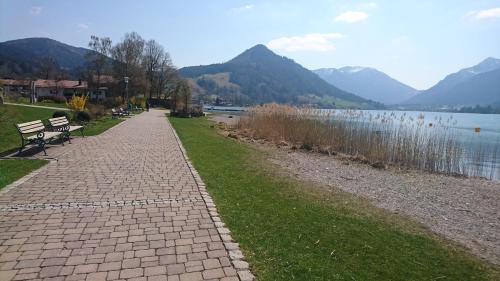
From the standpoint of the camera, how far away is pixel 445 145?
48.4ft

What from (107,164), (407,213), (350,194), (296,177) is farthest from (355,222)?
(107,164)

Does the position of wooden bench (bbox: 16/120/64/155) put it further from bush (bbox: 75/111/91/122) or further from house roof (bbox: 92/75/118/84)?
house roof (bbox: 92/75/118/84)

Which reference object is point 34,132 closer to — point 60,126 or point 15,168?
point 60,126

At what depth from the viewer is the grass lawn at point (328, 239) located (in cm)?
386

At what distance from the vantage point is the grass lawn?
12.6ft

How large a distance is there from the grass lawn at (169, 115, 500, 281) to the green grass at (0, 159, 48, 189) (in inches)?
144

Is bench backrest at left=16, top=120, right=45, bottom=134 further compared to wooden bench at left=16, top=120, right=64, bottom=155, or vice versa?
wooden bench at left=16, top=120, right=64, bottom=155

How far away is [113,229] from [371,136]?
13038 millimetres

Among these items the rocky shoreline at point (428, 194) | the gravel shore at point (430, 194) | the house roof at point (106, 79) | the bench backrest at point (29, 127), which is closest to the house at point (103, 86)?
the house roof at point (106, 79)

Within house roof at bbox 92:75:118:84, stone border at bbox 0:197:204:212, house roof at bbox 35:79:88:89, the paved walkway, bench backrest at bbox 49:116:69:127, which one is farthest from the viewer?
house roof at bbox 35:79:88:89

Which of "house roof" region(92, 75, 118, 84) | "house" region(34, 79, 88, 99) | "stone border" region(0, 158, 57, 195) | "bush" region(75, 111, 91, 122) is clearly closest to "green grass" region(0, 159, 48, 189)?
"stone border" region(0, 158, 57, 195)

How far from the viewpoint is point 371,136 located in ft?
51.3

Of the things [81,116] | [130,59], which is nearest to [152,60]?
[130,59]

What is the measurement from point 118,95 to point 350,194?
56.7 metres
